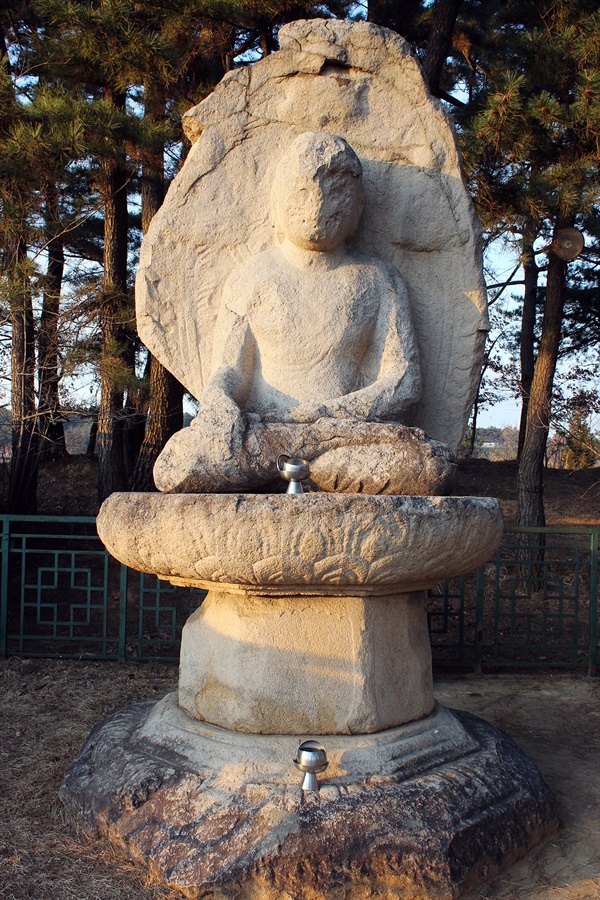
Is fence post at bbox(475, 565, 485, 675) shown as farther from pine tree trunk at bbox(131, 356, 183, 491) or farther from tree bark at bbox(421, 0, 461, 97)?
tree bark at bbox(421, 0, 461, 97)

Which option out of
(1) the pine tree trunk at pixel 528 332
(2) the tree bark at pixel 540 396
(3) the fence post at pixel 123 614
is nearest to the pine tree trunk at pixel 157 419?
(3) the fence post at pixel 123 614

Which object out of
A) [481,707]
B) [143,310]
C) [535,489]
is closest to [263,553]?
[143,310]

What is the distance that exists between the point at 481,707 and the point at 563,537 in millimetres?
5345

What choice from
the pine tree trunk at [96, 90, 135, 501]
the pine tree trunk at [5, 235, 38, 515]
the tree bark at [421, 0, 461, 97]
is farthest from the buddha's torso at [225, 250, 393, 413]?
the tree bark at [421, 0, 461, 97]

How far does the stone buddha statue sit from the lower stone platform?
0.82 meters

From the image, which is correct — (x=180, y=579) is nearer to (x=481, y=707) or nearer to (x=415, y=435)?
(x=415, y=435)

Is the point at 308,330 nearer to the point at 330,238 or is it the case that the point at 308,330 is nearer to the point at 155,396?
the point at 330,238

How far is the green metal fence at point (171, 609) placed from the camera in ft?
16.7

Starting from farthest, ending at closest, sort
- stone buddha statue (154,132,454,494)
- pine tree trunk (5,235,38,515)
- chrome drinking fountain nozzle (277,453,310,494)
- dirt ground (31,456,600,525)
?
dirt ground (31,456,600,525) → pine tree trunk (5,235,38,515) → stone buddha statue (154,132,454,494) → chrome drinking fountain nozzle (277,453,310,494)

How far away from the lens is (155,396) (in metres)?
6.97

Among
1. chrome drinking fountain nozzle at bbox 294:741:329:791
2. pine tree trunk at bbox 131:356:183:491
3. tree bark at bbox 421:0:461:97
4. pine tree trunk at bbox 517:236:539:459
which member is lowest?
chrome drinking fountain nozzle at bbox 294:741:329:791

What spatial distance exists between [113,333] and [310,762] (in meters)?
5.16

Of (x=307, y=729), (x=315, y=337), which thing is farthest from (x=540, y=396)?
(x=307, y=729)

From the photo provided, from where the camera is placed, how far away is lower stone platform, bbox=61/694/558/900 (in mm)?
1954
